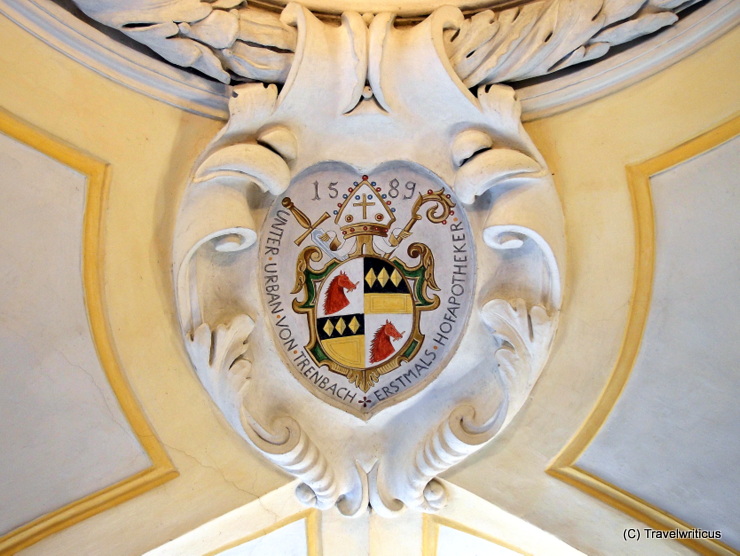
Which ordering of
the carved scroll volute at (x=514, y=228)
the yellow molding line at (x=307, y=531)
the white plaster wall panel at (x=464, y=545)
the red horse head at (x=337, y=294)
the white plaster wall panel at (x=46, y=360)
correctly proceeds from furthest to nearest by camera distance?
the white plaster wall panel at (x=464, y=545), the yellow molding line at (x=307, y=531), the red horse head at (x=337, y=294), the carved scroll volute at (x=514, y=228), the white plaster wall panel at (x=46, y=360)

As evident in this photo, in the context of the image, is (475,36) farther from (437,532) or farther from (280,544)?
(280,544)

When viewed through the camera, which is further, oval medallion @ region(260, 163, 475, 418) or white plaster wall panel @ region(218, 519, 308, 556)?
white plaster wall panel @ region(218, 519, 308, 556)

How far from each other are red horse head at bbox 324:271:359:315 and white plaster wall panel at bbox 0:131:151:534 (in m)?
0.83

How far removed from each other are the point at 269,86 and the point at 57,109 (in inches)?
27.5

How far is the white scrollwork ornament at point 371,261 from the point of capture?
2.59m

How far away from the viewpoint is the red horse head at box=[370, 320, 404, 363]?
276 centimetres

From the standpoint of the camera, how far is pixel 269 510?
2973 mm

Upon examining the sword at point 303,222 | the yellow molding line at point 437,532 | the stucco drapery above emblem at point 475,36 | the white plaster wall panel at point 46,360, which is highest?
the stucco drapery above emblem at point 475,36

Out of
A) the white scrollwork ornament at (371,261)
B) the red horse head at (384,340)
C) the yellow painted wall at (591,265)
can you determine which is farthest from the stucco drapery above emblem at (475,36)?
the red horse head at (384,340)

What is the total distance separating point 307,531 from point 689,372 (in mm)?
1654

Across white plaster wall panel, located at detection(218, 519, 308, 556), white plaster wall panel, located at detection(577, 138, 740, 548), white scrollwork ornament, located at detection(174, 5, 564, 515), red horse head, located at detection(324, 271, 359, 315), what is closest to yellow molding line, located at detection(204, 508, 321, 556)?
white plaster wall panel, located at detection(218, 519, 308, 556)

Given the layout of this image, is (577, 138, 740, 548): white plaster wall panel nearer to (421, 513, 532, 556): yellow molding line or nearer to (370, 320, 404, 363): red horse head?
(421, 513, 532, 556): yellow molding line

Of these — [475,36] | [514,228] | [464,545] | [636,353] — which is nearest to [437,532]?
[464,545]

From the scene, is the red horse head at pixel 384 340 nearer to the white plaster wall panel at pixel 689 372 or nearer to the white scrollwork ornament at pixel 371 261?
the white scrollwork ornament at pixel 371 261
